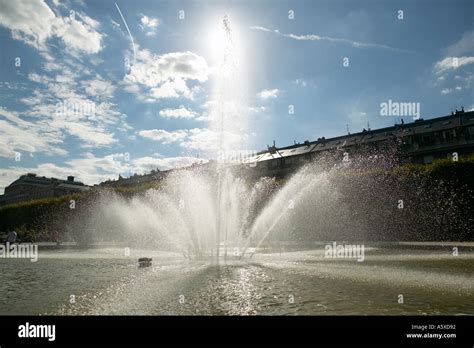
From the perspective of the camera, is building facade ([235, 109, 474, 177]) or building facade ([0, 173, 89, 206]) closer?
building facade ([235, 109, 474, 177])

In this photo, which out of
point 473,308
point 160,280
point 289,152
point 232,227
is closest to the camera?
point 473,308

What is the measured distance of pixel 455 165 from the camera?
32.8m

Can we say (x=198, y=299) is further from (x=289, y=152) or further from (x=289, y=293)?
(x=289, y=152)

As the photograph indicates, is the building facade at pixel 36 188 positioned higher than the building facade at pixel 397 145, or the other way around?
the building facade at pixel 397 145

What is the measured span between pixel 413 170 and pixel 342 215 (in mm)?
8499

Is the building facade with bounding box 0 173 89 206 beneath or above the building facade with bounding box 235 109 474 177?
beneath

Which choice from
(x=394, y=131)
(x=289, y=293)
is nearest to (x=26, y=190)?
(x=394, y=131)

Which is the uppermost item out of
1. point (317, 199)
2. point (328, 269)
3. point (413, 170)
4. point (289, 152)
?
point (289, 152)

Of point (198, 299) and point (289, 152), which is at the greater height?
point (289, 152)

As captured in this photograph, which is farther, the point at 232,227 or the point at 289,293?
the point at 232,227

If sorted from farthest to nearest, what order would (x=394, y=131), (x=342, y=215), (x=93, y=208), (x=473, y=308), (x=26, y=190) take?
(x=26, y=190) → (x=394, y=131) → (x=93, y=208) → (x=342, y=215) → (x=473, y=308)

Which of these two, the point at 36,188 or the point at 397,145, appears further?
the point at 36,188

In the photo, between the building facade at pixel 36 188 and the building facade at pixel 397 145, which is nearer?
the building facade at pixel 397 145

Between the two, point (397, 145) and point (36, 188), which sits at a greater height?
point (397, 145)
